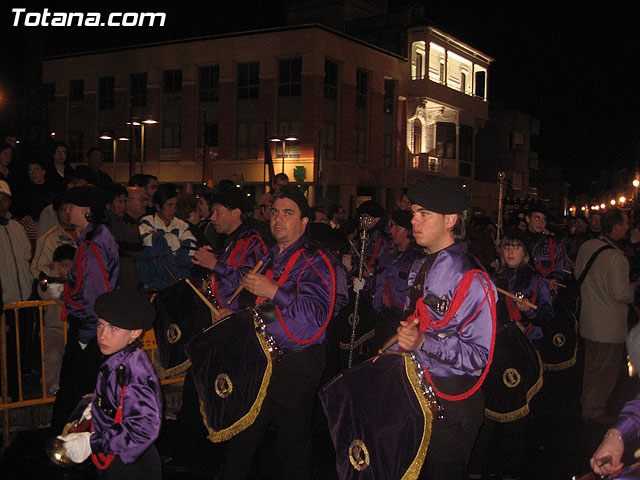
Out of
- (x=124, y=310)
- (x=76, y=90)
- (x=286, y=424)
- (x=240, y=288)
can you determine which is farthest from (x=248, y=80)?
(x=124, y=310)

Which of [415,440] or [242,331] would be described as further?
[242,331]

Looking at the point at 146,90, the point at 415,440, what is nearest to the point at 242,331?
the point at 415,440

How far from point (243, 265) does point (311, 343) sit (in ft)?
3.53

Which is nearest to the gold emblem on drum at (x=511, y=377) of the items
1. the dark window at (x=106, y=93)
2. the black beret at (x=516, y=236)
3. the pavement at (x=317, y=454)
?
the pavement at (x=317, y=454)

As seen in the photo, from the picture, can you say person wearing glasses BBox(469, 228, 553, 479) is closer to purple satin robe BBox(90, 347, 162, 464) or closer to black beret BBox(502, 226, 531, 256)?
black beret BBox(502, 226, 531, 256)

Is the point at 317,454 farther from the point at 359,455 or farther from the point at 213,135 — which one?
the point at 213,135

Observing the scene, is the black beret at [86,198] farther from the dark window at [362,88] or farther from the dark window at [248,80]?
the dark window at [362,88]

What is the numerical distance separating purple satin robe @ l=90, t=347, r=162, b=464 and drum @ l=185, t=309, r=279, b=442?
88cm

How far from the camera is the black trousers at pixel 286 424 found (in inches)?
171

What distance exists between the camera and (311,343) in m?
4.45

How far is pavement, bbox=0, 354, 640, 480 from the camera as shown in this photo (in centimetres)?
538

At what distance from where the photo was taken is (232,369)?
14.2 feet

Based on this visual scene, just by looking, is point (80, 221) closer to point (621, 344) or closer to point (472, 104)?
point (621, 344)

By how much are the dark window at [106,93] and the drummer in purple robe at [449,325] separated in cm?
3918
